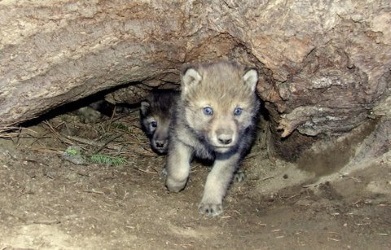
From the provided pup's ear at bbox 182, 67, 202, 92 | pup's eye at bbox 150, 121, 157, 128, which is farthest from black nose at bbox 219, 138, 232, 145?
pup's eye at bbox 150, 121, 157, 128

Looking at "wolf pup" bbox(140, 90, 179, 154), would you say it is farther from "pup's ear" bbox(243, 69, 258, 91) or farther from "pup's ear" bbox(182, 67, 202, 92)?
"pup's ear" bbox(243, 69, 258, 91)

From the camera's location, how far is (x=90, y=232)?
13.7 ft

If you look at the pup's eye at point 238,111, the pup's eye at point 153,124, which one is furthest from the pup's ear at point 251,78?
the pup's eye at point 153,124

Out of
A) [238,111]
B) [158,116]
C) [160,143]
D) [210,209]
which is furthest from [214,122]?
[158,116]

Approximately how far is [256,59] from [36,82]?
1.73 meters

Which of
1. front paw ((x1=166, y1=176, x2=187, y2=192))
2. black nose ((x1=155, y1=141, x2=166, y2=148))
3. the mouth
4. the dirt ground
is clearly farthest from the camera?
black nose ((x1=155, y1=141, x2=166, y2=148))

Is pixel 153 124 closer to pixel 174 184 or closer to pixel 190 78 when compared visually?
pixel 174 184

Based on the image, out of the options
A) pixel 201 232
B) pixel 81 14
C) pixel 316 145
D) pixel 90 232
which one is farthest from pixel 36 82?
pixel 316 145

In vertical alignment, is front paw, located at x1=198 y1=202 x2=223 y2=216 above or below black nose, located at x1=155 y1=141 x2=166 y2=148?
above

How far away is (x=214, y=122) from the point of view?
4809 mm

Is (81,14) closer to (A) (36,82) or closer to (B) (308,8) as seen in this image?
(A) (36,82)

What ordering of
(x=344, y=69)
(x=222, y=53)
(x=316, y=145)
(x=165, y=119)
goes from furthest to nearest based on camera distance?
(x=165, y=119)
(x=316, y=145)
(x=222, y=53)
(x=344, y=69)

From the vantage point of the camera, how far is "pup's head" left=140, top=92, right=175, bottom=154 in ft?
19.7

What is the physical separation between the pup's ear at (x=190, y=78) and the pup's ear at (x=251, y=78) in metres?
0.37
